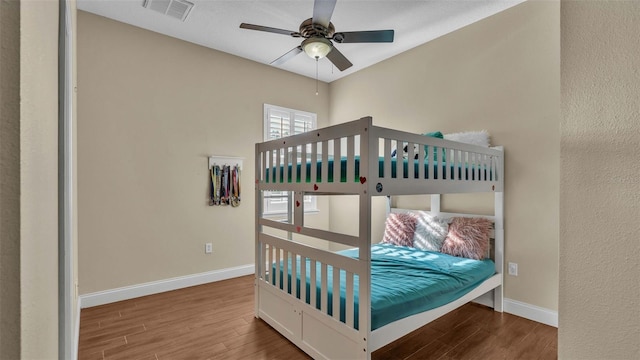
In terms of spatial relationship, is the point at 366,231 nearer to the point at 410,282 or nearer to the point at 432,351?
the point at 410,282

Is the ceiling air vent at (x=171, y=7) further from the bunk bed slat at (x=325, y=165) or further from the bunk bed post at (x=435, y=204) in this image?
the bunk bed post at (x=435, y=204)

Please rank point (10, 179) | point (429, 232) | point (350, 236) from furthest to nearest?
1. point (429, 232)
2. point (350, 236)
3. point (10, 179)

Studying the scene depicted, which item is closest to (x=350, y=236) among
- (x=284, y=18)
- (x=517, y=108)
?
(x=517, y=108)

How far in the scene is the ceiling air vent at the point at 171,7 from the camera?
2.72 metres

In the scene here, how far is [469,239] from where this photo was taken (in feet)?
9.29

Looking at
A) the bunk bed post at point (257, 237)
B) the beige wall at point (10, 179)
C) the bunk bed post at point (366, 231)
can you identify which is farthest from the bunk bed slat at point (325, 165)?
the beige wall at point (10, 179)

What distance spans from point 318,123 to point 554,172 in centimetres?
309

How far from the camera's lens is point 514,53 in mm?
2799

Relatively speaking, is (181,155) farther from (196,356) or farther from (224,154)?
(196,356)

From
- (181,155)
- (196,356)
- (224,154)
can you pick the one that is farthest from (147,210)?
(196,356)

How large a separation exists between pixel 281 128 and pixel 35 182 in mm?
3836

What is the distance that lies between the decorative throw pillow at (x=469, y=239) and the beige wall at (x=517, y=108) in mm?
223

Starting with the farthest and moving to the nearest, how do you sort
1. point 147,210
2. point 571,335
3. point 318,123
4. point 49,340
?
1. point 318,123
2. point 147,210
3. point 571,335
4. point 49,340

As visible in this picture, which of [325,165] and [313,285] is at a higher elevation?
[325,165]
